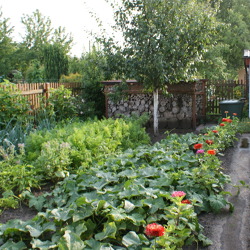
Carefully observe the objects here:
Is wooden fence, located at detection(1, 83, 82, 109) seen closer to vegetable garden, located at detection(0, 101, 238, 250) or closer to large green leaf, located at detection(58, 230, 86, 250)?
vegetable garden, located at detection(0, 101, 238, 250)

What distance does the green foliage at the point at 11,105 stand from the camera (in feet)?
19.0

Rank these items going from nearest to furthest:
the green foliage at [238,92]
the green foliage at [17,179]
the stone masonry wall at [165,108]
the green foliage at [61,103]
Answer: the green foliage at [17,179] → the green foliage at [61,103] → the stone masonry wall at [165,108] → the green foliage at [238,92]

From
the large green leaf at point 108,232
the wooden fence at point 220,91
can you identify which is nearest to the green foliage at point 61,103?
the large green leaf at point 108,232

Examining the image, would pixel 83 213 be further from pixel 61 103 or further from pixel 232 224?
pixel 61 103

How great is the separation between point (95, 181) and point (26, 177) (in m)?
0.82

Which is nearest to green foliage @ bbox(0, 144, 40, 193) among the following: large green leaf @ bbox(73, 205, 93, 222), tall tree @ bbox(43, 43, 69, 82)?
large green leaf @ bbox(73, 205, 93, 222)

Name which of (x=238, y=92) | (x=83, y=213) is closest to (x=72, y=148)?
(x=83, y=213)

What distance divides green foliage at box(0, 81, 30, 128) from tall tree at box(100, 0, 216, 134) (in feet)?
8.92

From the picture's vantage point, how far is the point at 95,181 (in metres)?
3.40

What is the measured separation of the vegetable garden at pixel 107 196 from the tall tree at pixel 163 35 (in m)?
2.93

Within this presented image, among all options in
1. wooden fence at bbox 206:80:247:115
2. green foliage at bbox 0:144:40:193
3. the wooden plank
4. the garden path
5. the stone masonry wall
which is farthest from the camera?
wooden fence at bbox 206:80:247:115

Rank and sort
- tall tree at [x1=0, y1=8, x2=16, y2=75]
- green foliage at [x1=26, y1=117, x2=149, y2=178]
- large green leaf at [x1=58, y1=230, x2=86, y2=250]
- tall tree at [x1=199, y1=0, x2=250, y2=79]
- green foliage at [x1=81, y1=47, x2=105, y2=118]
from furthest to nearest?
tall tree at [x1=0, y1=8, x2=16, y2=75], tall tree at [x1=199, y1=0, x2=250, y2=79], green foliage at [x1=81, y1=47, x2=105, y2=118], green foliage at [x1=26, y1=117, x2=149, y2=178], large green leaf at [x1=58, y1=230, x2=86, y2=250]

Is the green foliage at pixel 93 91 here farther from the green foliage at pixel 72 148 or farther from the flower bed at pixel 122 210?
the flower bed at pixel 122 210

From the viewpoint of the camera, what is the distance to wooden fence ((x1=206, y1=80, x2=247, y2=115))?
11297mm
